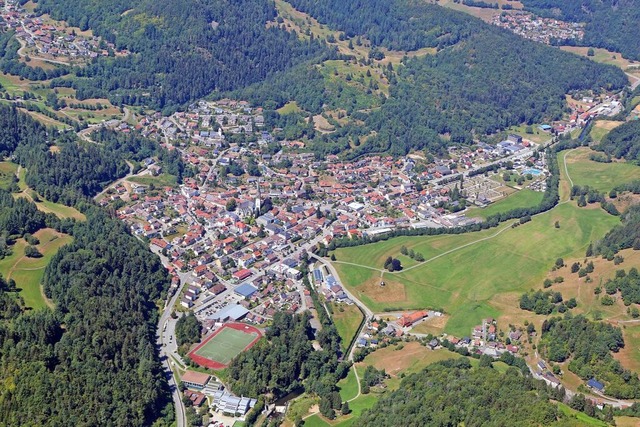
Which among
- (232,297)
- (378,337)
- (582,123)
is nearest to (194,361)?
(232,297)

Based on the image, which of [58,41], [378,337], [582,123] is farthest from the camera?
[58,41]

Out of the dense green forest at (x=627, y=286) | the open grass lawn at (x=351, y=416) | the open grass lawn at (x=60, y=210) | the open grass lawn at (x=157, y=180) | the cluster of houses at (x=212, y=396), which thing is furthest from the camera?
the open grass lawn at (x=157, y=180)

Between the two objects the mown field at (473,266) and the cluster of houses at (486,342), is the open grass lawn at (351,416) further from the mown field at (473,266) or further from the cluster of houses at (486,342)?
the mown field at (473,266)

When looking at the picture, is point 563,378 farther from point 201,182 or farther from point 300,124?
point 300,124

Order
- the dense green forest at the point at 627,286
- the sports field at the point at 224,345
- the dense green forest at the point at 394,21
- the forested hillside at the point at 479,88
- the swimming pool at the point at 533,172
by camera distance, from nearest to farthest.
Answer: the sports field at the point at 224,345 < the dense green forest at the point at 627,286 < the swimming pool at the point at 533,172 < the forested hillside at the point at 479,88 < the dense green forest at the point at 394,21

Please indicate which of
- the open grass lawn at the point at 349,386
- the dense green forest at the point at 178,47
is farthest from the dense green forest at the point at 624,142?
the open grass lawn at the point at 349,386

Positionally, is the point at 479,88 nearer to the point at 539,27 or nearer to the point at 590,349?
the point at 539,27
